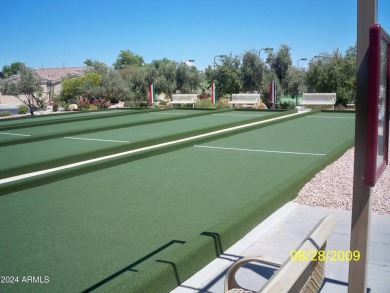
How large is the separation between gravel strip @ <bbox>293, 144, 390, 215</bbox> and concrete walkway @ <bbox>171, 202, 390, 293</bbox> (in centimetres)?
21

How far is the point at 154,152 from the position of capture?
8.07m

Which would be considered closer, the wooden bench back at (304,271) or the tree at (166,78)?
the wooden bench back at (304,271)

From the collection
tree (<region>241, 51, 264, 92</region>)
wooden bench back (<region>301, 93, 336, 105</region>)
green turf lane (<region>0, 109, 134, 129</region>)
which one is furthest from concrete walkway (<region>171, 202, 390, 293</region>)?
tree (<region>241, 51, 264, 92</region>)

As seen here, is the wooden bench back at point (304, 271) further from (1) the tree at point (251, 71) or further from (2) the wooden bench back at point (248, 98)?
(1) the tree at point (251, 71)

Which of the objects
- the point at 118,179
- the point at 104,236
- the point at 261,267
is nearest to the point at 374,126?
the point at 261,267

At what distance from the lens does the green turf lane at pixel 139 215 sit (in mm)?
2902

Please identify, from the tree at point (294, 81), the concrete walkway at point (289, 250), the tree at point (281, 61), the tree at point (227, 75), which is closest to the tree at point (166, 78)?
the tree at point (227, 75)

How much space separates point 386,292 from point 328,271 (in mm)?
444

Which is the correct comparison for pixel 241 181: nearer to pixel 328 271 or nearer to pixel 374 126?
pixel 328 271

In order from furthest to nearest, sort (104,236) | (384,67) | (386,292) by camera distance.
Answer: (104,236) < (386,292) < (384,67)

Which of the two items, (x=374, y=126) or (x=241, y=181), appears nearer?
(x=374, y=126)

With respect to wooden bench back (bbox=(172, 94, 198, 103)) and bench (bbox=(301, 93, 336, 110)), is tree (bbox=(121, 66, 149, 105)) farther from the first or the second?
bench (bbox=(301, 93, 336, 110))

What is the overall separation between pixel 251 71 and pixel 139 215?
823 inches
